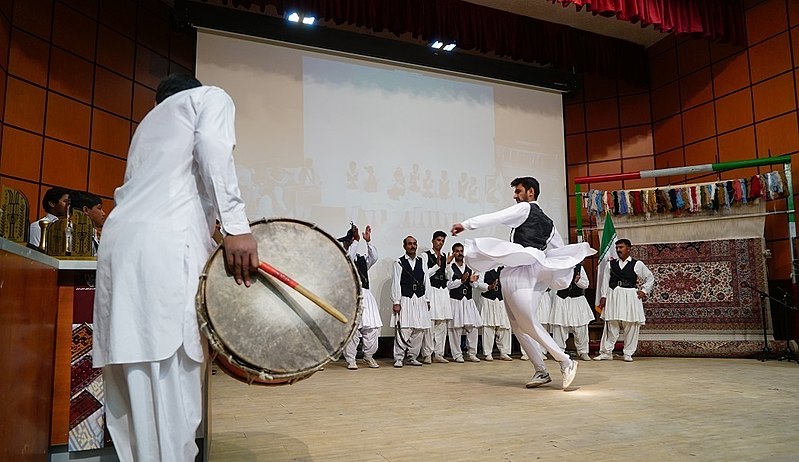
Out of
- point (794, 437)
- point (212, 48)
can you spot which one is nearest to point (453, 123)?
point (212, 48)

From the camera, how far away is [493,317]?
739 centimetres

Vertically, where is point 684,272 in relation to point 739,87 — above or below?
below

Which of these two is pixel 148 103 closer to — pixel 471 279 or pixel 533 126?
pixel 471 279

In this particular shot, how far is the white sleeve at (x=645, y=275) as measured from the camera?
23.5ft

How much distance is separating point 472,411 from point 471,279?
3841 mm

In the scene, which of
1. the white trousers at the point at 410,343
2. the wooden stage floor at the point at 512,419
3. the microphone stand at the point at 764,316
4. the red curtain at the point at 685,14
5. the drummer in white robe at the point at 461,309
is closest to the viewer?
the wooden stage floor at the point at 512,419

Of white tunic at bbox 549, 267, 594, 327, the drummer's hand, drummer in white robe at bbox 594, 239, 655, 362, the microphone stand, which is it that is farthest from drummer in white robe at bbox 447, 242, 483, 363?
the drummer's hand

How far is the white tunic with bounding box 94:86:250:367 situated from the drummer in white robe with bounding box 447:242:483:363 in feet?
18.9

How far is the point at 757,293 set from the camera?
705cm

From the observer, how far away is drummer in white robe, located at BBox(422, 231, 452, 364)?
7.07 metres

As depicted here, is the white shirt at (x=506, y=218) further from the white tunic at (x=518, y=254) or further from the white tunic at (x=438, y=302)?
the white tunic at (x=438, y=302)

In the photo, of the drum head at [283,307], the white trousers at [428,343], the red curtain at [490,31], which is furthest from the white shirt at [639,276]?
the drum head at [283,307]

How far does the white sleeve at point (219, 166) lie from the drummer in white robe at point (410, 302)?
536cm

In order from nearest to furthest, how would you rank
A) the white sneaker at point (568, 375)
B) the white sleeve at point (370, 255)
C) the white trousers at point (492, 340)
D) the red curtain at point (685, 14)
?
the white sneaker at point (568, 375)
the red curtain at point (685, 14)
the white sleeve at point (370, 255)
the white trousers at point (492, 340)
